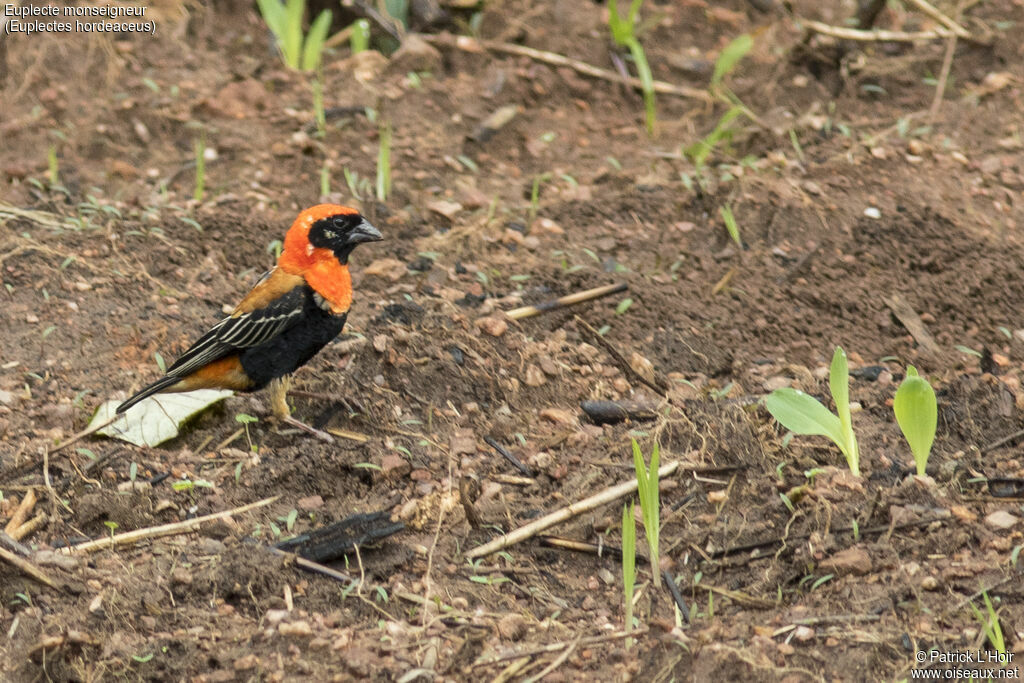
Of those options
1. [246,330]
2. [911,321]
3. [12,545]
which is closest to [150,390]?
[246,330]

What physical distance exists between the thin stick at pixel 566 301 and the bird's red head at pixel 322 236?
0.72m

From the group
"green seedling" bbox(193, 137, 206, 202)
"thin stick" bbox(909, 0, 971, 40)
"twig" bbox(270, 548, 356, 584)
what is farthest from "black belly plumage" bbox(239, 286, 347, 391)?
"thin stick" bbox(909, 0, 971, 40)

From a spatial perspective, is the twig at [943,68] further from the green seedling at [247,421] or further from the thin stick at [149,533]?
the thin stick at [149,533]

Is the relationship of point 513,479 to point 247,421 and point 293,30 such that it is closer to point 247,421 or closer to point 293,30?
point 247,421

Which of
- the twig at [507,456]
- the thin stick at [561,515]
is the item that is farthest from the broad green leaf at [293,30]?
the thin stick at [561,515]

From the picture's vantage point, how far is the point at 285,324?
15.4 feet

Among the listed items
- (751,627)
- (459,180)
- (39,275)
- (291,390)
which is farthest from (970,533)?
(39,275)

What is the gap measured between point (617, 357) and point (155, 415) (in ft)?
6.33

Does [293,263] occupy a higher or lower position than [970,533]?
higher

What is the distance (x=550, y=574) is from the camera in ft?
12.2

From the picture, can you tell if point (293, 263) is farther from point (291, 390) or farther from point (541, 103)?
point (541, 103)

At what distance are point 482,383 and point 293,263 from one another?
37.9 inches

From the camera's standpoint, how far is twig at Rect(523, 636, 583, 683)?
10.4ft

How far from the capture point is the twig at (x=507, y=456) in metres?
4.22
